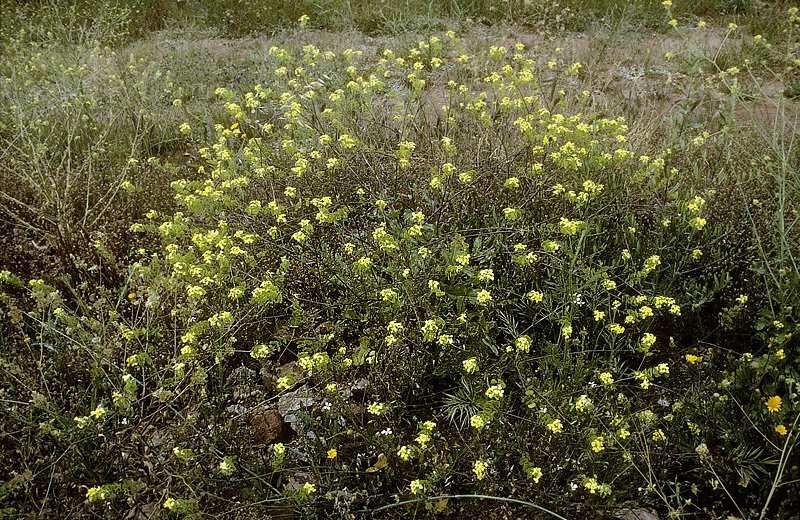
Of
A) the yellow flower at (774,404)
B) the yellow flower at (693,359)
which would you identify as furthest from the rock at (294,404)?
the yellow flower at (774,404)

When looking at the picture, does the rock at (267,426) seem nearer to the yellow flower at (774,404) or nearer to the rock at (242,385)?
the rock at (242,385)

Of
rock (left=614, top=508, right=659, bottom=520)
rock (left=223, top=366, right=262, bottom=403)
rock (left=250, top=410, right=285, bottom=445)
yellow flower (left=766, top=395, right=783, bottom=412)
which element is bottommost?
rock (left=614, top=508, right=659, bottom=520)

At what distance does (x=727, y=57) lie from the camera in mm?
5223

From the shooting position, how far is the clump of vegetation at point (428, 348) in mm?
2018

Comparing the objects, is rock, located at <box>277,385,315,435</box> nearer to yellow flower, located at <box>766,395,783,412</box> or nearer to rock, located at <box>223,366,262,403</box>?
rock, located at <box>223,366,262,403</box>

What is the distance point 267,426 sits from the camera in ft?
7.68

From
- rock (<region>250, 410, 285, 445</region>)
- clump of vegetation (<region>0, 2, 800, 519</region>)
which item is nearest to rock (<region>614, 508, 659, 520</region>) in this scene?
clump of vegetation (<region>0, 2, 800, 519</region>)

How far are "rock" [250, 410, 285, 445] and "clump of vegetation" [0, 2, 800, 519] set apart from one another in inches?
0.5

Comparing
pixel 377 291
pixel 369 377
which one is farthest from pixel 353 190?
pixel 369 377

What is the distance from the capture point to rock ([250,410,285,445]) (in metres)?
2.31

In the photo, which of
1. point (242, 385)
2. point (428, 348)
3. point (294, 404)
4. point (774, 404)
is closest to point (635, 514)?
point (774, 404)

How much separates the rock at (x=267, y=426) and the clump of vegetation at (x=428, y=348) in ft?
0.04

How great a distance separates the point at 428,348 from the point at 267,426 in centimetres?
75

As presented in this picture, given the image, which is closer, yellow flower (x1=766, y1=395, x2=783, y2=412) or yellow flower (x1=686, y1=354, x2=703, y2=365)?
yellow flower (x1=766, y1=395, x2=783, y2=412)
